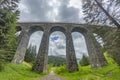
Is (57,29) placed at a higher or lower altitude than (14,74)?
higher

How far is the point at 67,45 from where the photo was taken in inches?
1842

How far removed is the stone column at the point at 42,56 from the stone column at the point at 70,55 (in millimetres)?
5391

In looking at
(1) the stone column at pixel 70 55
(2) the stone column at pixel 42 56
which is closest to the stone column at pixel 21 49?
(2) the stone column at pixel 42 56

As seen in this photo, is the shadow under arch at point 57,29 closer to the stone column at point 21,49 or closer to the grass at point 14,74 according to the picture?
the stone column at point 21,49

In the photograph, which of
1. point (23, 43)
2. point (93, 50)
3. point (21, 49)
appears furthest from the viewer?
point (23, 43)

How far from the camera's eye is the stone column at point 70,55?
4262cm

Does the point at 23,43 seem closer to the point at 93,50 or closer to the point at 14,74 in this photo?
the point at 93,50

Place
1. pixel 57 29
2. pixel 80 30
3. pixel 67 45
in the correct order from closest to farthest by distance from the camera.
Answer: 1. pixel 67 45
2. pixel 80 30
3. pixel 57 29

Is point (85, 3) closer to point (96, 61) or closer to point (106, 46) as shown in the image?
point (106, 46)

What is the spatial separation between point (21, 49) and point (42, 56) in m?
6.67

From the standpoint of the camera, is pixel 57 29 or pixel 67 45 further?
pixel 57 29

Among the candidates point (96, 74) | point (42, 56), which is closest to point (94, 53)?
point (42, 56)

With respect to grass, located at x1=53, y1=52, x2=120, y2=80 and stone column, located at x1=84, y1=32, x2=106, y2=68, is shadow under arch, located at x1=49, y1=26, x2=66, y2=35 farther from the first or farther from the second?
grass, located at x1=53, y1=52, x2=120, y2=80

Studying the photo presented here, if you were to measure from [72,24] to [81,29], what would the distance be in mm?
2902
